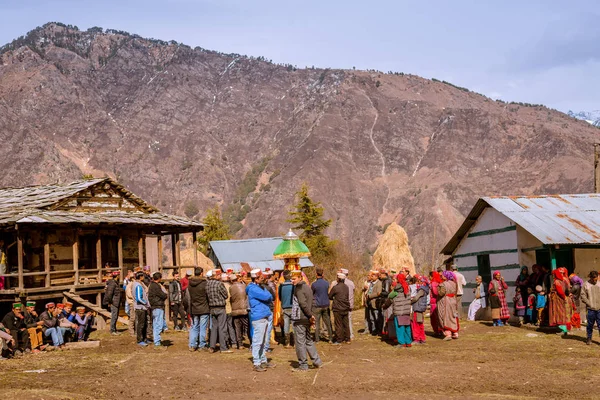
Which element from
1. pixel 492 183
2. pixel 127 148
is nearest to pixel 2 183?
pixel 127 148

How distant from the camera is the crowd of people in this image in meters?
15.8

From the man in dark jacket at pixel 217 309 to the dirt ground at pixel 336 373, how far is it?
0.43m

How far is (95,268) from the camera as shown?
92.1 feet

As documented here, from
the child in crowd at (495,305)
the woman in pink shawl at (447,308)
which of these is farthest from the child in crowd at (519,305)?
the woman in pink shawl at (447,308)

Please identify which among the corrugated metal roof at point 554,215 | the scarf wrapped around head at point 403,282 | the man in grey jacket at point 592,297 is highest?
the corrugated metal roof at point 554,215

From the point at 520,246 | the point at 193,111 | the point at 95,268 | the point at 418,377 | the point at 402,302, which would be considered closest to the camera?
the point at 418,377

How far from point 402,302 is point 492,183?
4198 inches

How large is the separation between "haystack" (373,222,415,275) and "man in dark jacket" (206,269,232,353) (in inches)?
906

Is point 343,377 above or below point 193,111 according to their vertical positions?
below

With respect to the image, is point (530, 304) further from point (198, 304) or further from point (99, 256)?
point (99, 256)

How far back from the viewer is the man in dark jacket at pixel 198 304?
15.5 metres

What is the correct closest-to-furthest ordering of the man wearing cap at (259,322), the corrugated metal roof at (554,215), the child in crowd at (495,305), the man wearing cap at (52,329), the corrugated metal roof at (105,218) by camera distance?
the man wearing cap at (259,322)
the man wearing cap at (52,329)
the corrugated metal roof at (554,215)
the child in crowd at (495,305)
the corrugated metal roof at (105,218)

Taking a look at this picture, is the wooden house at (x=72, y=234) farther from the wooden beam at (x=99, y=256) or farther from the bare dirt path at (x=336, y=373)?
the bare dirt path at (x=336, y=373)

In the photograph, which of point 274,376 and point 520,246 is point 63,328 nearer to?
point 274,376
